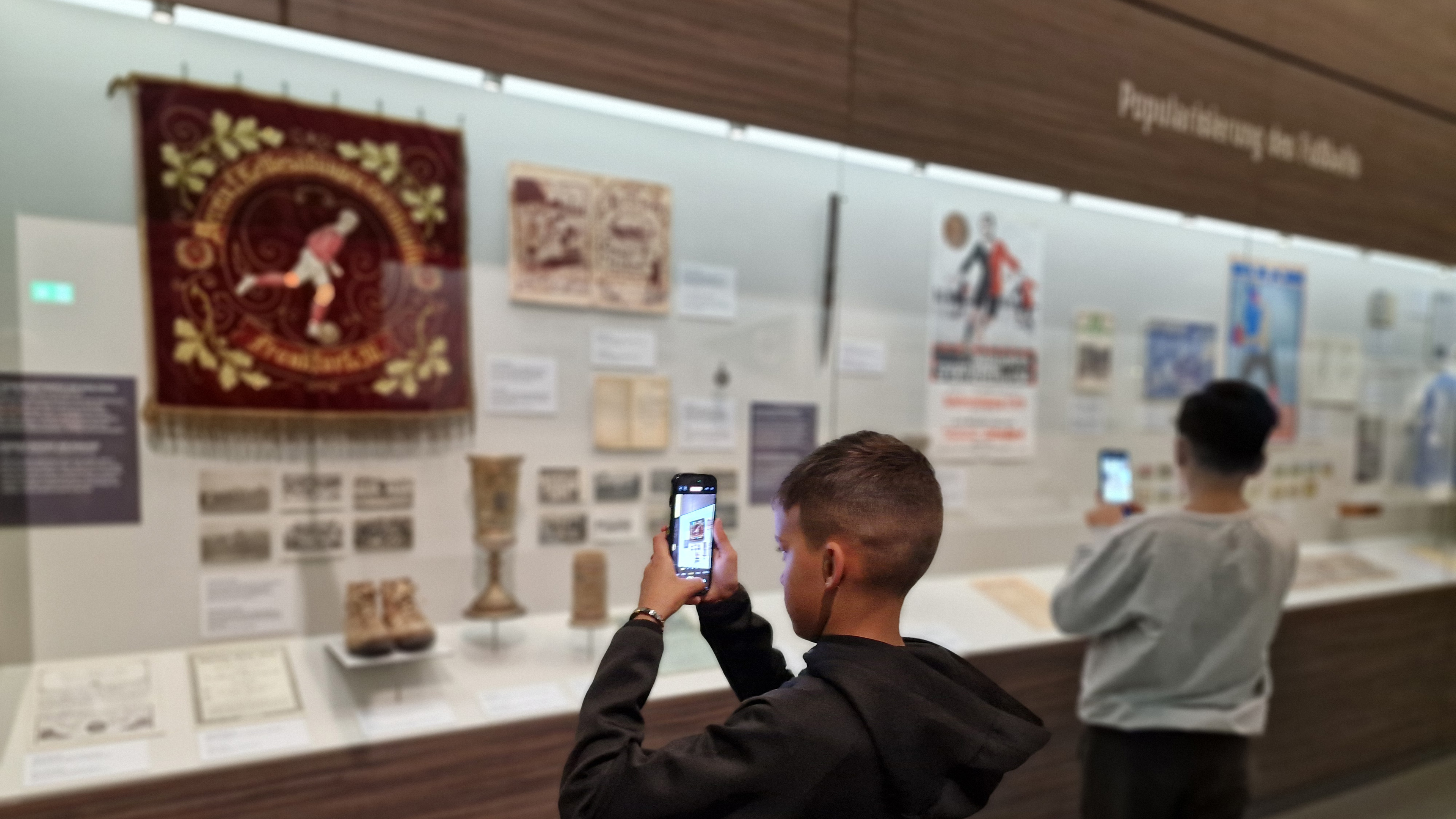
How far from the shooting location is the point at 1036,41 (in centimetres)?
279

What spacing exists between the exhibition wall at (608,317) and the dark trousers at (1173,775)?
1.15m

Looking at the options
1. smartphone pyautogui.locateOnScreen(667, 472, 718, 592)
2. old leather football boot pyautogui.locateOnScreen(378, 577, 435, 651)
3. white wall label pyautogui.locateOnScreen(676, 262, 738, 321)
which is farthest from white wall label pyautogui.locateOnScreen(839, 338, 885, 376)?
smartphone pyautogui.locateOnScreen(667, 472, 718, 592)

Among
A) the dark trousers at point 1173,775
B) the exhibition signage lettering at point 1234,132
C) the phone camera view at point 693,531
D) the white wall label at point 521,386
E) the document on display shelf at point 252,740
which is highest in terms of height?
the exhibition signage lettering at point 1234,132

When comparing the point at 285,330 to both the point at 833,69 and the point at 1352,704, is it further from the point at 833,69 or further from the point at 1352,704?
the point at 1352,704

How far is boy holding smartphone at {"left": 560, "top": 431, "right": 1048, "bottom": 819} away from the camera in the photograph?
1.00 meters

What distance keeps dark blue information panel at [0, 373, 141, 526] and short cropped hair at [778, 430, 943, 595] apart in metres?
1.90

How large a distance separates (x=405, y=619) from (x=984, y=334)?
2138 mm

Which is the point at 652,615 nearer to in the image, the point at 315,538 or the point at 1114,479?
the point at 315,538

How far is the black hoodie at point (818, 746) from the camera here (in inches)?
38.9

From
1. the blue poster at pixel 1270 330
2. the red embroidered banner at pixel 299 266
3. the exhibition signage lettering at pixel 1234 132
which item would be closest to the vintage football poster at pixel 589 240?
the red embroidered banner at pixel 299 266

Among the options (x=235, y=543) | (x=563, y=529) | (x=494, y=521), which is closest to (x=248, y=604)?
(x=235, y=543)

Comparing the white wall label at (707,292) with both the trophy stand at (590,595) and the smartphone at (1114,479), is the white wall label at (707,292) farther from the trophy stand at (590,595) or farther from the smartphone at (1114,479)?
the smartphone at (1114,479)

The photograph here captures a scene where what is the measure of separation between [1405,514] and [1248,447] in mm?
3304

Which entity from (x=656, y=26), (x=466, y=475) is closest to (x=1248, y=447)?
(x=656, y=26)
